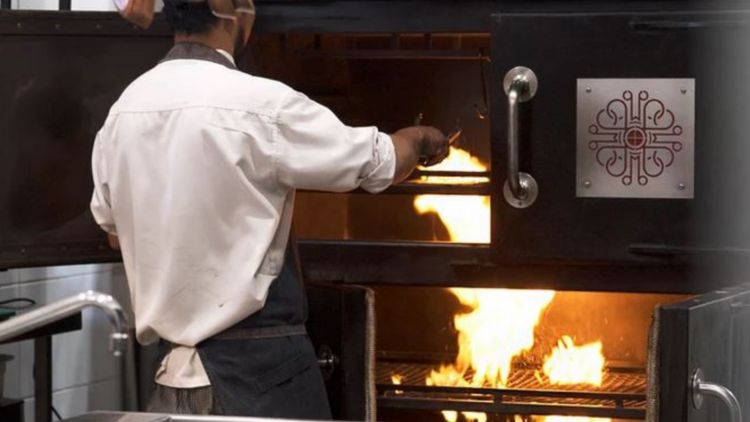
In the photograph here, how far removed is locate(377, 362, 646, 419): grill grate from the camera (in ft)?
8.38

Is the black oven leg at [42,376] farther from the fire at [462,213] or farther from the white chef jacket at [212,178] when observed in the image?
the fire at [462,213]

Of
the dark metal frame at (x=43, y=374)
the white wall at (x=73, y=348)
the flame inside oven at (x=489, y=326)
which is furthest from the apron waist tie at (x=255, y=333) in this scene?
the white wall at (x=73, y=348)

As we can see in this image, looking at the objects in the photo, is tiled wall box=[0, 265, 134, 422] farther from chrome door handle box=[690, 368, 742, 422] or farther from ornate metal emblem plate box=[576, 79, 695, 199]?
chrome door handle box=[690, 368, 742, 422]

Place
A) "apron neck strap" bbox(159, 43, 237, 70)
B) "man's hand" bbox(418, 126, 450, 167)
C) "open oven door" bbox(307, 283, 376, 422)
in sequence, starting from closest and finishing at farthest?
"apron neck strap" bbox(159, 43, 237, 70) < "man's hand" bbox(418, 126, 450, 167) < "open oven door" bbox(307, 283, 376, 422)

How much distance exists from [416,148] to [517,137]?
0.22 metres

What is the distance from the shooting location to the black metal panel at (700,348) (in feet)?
6.42

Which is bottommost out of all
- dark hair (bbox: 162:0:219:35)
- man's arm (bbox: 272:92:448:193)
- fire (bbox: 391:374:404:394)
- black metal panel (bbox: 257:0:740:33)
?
fire (bbox: 391:374:404:394)

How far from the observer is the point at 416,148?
234cm

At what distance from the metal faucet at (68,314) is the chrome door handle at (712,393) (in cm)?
93

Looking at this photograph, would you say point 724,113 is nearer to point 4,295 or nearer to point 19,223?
point 19,223

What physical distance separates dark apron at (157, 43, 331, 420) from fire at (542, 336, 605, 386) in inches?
30.7

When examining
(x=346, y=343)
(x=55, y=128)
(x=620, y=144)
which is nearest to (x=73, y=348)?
(x=55, y=128)

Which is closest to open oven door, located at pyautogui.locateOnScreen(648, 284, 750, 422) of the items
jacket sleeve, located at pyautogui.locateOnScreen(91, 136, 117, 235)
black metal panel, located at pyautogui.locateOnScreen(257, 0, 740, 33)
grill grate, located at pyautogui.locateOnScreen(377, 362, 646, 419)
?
grill grate, located at pyautogui.locateOnScreen(377, 362, 646, 419)

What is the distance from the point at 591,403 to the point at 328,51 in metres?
0.92
